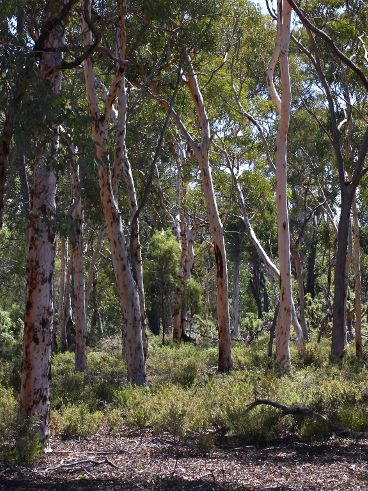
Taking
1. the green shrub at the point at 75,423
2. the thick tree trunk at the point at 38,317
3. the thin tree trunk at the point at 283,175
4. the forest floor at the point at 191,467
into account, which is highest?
the thin tree trunk at the point at 283,175

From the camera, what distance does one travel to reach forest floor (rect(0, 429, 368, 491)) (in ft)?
19.8

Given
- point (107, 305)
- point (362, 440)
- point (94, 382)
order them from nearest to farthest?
point (362, 440) < point (94, 382) < point (107, 305)

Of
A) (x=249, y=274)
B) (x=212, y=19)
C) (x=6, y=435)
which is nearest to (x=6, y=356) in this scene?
(x=212, y=19)

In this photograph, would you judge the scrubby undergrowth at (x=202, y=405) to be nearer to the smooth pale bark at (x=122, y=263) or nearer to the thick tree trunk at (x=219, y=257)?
the smooth pale bark at (x=122, y=263)

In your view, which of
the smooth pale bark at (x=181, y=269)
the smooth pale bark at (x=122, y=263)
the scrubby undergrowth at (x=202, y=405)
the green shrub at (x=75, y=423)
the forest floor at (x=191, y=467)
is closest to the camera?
the forest floor at (x=191, y=467)

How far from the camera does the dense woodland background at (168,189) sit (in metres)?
7.20

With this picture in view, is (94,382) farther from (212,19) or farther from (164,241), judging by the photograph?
(164,241)

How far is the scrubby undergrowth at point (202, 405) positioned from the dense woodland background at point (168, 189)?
3 cm

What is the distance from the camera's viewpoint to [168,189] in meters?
26.5

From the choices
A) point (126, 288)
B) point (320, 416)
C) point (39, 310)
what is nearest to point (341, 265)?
point (126, 288)

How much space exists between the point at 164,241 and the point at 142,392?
51.6ft

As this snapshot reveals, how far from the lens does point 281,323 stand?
14.0 metres

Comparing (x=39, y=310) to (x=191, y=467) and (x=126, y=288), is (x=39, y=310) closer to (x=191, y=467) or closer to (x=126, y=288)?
(x=191, y=467)

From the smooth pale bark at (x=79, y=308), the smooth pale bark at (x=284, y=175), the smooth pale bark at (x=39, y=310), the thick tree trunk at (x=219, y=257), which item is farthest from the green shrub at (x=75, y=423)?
the smooth pale bark at (x=79, y=308)
